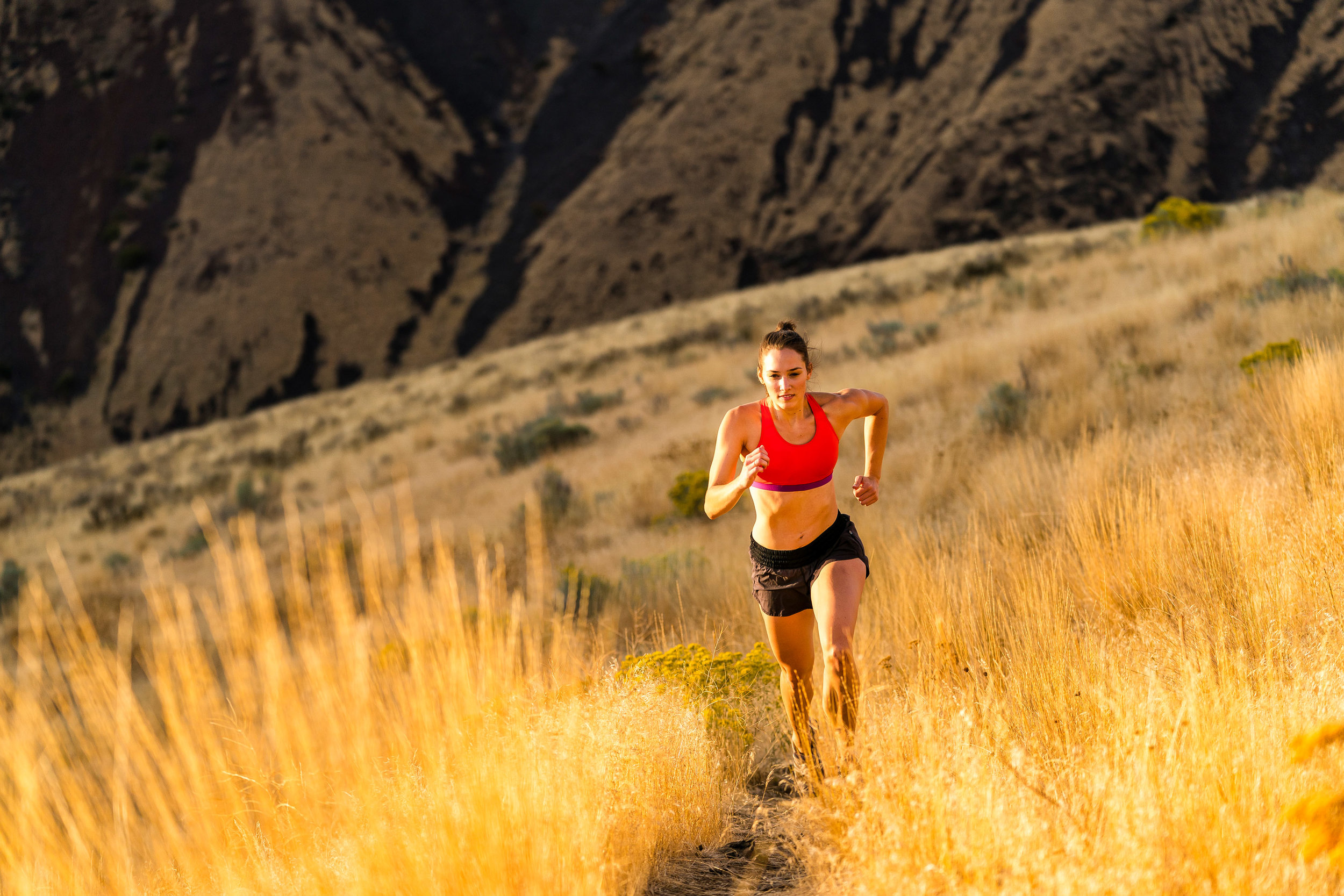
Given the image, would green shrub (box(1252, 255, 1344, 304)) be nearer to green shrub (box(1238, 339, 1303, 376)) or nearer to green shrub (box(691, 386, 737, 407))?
green shrub (box(1238, 339, 1303, 376))

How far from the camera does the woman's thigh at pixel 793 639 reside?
3.10 meters

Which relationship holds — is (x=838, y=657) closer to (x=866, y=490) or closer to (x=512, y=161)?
(x=866, y=490)

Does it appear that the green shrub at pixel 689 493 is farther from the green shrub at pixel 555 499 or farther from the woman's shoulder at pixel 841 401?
the woman's shoulder at pixel 841 401

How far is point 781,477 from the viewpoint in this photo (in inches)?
117

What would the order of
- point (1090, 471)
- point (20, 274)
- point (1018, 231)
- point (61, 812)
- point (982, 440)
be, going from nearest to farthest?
1. point (61, 812)
2. point (1090, 471)
3. point (982, 440)
4. point (1018, 231)
5. point (20, 274)

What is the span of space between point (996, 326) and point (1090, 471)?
23.4 ft

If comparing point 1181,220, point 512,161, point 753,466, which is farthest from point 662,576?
point 512,161

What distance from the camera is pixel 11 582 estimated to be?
12.8m

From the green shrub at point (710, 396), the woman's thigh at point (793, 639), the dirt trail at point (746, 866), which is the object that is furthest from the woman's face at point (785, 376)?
the green shrub at point (710, 396)

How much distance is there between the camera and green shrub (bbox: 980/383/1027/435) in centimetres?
718

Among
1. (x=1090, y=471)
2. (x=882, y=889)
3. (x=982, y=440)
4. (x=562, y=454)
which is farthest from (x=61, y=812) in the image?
(x=562, y=454)

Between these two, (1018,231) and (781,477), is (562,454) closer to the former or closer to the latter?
(781,477)

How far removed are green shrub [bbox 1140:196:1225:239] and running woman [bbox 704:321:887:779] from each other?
14943 mm

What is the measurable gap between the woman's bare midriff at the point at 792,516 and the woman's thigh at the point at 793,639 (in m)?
0.27
